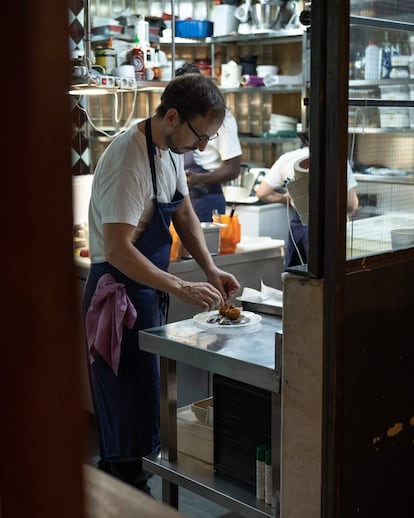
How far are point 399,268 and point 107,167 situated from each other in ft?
4.29

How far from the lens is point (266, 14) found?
669cm

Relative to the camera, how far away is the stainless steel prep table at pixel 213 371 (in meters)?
2.30

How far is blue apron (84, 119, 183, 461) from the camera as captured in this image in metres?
3.19

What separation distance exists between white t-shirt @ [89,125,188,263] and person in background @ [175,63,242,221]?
72.2 inches

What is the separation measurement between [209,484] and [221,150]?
10.1 ft

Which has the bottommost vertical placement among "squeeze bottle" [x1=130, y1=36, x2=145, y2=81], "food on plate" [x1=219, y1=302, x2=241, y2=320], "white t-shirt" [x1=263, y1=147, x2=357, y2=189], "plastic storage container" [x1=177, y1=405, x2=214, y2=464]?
"plastic storage container" [x1=177, y1=405, x2=214, y2=464]

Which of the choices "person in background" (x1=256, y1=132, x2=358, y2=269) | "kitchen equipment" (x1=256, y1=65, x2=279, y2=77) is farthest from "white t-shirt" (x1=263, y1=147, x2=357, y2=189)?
"kitchen equipment" (x1=256, y1=65, x2=279, y2=77)

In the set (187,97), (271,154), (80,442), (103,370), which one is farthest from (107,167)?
(271,154)

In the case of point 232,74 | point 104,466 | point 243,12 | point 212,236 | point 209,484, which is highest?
point 243,12

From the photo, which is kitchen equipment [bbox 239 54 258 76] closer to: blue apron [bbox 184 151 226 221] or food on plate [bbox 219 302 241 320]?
blue apron [bbox 184 151 226 221]

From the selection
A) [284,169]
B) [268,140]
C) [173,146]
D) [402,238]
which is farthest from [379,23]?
[268,140]

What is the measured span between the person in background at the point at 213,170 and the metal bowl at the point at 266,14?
1.76 meters

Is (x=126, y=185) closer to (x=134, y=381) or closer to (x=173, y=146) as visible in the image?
(x=173, y=146)

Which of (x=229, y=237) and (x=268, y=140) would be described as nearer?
(x=229, y=237)
